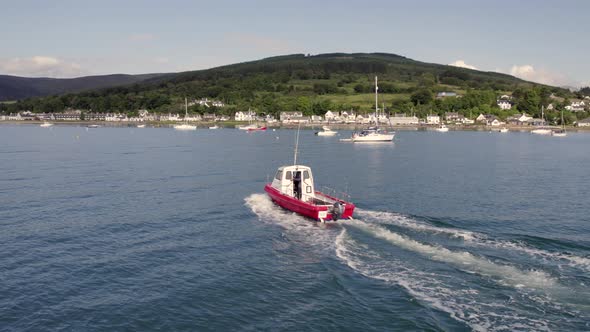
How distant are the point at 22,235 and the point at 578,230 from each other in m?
46.4

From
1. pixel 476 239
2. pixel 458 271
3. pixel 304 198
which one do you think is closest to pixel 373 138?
pixel 304 198

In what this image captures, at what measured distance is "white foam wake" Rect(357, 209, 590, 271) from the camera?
3397 cm

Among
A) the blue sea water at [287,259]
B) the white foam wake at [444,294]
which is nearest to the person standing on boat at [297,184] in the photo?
the blue sea water at [287,259]

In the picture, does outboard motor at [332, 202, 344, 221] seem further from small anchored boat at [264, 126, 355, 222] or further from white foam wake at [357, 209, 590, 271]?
white foam wake at [357, 209, 590, 271]

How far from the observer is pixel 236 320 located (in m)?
25.4

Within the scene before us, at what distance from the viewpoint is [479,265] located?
32.4 metres

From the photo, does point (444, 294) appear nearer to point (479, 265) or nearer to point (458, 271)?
point (458, 271)

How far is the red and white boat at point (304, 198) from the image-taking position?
4472cm

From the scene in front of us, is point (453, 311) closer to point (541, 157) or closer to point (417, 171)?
point (417, 171)

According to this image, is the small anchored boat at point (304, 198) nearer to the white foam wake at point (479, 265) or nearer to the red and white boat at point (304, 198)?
the red and white boat at point (304, 198)

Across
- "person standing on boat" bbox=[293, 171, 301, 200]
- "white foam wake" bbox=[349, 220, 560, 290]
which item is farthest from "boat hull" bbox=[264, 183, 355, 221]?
"white foam wake" bbox=[349, 220, 560, 290]

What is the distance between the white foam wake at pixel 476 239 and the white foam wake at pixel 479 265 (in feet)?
11.2

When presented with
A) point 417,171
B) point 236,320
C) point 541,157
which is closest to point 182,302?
point 236,320

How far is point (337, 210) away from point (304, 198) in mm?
7706
